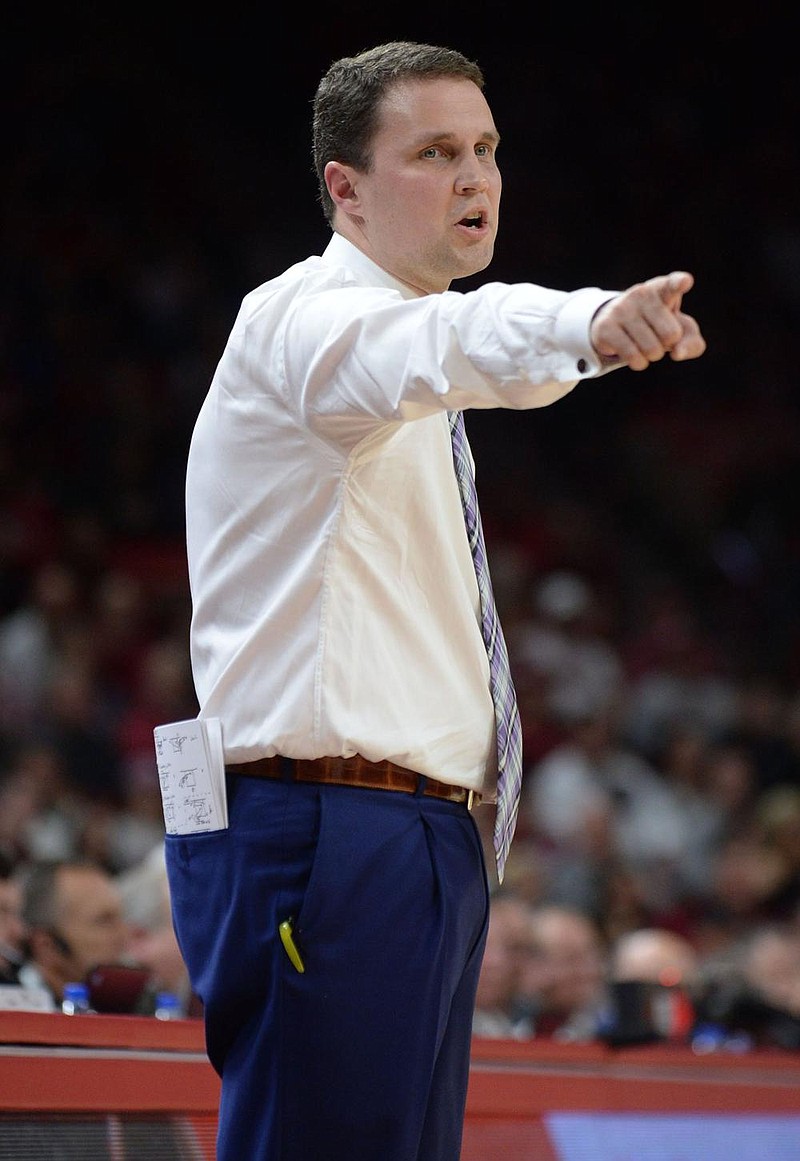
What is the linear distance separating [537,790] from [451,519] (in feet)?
15.5

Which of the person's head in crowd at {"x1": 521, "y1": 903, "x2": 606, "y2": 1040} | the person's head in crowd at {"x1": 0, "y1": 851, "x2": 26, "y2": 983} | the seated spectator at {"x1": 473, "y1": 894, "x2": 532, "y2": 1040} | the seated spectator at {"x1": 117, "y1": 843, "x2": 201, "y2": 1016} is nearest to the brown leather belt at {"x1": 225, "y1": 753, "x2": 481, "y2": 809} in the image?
the person's head in crowd at {"x1": 0, "y1": 851, "x2": 26, "y2": 983}

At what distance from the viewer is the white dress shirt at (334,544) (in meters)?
1.52

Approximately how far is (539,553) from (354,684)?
641cm

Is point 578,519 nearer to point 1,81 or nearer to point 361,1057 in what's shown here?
point 1,81

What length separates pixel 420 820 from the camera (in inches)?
64.1

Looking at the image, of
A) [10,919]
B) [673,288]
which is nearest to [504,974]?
[10,919]

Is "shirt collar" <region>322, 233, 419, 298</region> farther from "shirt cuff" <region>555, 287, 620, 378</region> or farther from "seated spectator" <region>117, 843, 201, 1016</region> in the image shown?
"seated spectator" <region>117, 843, 201, 1016</region>

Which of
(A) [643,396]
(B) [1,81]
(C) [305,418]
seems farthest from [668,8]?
(C) [305,418]

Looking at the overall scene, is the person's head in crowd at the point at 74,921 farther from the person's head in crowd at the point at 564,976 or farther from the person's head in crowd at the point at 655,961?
the person's head in crowd at the point at 655,961

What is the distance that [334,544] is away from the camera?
1597mm

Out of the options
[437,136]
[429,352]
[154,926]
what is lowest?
[154,926]

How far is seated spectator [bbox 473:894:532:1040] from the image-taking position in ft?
13.6

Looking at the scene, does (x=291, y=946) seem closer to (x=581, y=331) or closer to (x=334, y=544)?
(x=334, y=544)

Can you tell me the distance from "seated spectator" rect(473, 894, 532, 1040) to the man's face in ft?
8.38
